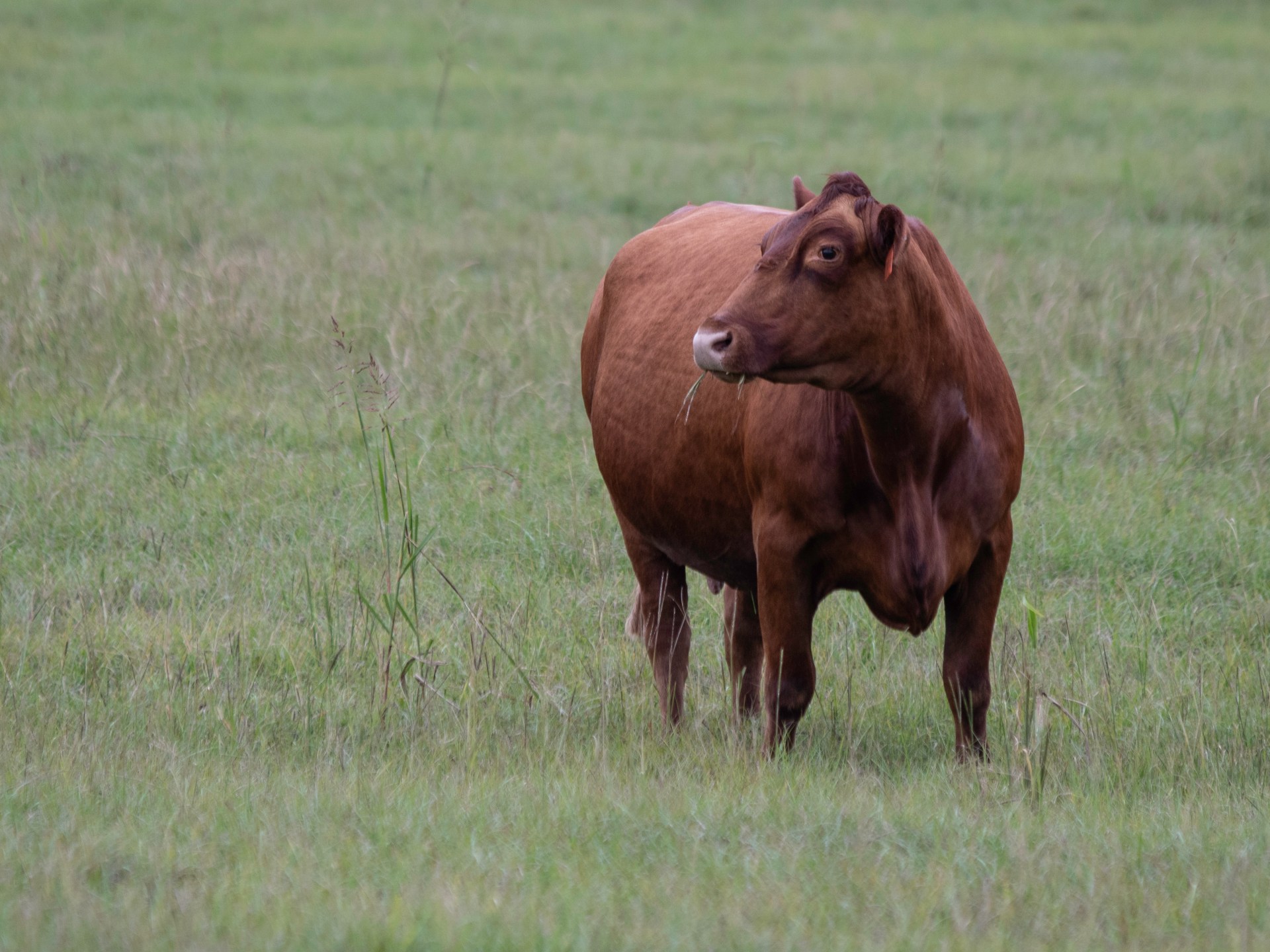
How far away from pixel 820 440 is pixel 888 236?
2.04 ft

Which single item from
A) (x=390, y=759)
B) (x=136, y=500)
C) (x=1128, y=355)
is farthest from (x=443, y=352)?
(x=390, y=759)

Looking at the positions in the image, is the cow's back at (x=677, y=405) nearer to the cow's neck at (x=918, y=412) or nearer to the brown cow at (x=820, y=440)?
the brown cow at (x=820, y=440)

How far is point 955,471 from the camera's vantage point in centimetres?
405

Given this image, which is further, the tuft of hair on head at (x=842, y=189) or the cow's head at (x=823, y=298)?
the tuft of hair on head at (x=842, y=189)

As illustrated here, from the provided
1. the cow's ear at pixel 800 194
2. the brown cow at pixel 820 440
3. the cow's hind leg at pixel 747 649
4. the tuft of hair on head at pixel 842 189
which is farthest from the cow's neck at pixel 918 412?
the cow's hind leg at pixel 747 649

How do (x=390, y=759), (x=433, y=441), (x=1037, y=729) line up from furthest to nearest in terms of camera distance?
(x=433, y=441), (x=390, y=759), (x=1037, y=729)

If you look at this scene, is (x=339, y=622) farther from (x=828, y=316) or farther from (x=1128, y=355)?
(x=1128, y=355)

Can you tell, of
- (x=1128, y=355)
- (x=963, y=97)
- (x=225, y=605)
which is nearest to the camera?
(x=225, y=605)

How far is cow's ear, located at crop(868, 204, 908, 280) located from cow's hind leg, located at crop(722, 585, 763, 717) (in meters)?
1.58

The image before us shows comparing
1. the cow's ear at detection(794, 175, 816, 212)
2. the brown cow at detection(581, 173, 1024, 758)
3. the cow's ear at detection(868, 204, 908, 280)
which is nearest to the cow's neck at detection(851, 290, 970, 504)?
the brown cow at detection(581, 173, 1024, 758)

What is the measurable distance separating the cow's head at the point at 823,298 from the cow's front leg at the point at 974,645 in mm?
729

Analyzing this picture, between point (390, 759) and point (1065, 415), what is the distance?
450cm

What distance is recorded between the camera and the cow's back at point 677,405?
15.1 feet

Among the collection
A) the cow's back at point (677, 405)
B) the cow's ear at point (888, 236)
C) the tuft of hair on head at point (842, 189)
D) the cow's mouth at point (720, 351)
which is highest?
the tuft of hair on head at point (842, 189)
